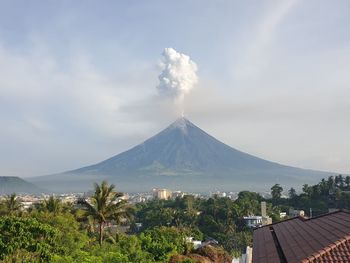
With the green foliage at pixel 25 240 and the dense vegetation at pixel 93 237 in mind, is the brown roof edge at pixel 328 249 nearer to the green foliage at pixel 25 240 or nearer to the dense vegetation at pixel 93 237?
the dense vegetation at pixel 93 237

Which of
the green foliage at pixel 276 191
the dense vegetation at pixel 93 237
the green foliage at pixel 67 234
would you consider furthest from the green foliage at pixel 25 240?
the green foliage at pixel 276 191

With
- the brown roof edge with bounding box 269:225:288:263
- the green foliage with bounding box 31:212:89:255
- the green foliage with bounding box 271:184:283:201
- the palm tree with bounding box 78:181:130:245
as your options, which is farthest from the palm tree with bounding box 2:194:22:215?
the green foliage with bounding box 271:184:283:201

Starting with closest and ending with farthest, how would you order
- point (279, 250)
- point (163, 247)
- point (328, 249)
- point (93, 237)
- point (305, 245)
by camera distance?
point (328, 249)
point (305, 245)
point (279, 250)
point (163, 247)
point (93, 237)

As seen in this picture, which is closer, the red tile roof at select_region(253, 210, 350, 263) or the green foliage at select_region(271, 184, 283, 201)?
the red tile roof at select_region(253, 210, 350, 263)


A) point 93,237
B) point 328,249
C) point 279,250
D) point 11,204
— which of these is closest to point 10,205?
point 11,204

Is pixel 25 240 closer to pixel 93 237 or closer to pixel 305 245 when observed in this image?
pixel 305 245

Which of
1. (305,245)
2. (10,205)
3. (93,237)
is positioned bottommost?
(93,237)

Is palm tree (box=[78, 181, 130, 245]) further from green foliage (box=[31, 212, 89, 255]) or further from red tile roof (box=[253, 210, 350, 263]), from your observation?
red tile roof (box=[253, 210, 350, 263])

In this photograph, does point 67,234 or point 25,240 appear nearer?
point 25,240
